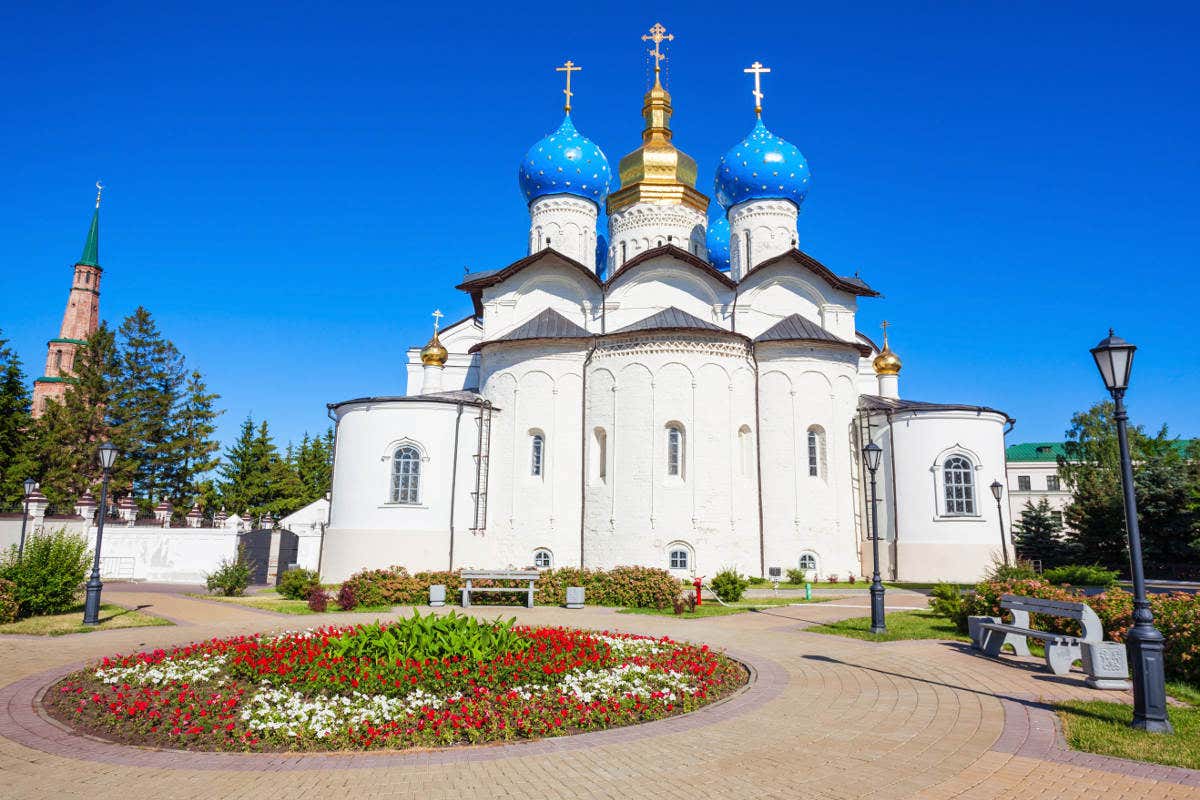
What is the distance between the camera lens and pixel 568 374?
2514 centimetres

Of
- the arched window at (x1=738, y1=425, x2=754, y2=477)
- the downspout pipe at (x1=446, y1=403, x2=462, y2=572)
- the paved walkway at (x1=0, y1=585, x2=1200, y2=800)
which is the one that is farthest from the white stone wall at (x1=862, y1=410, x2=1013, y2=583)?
the paved walkway at (x1=0, y1=585, x2=1200, y2=800)

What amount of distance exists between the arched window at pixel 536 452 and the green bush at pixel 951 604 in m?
14.1

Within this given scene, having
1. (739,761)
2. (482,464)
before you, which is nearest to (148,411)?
(482,464)

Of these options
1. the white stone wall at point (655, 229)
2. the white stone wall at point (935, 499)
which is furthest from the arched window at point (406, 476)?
the white stone wall at point (935, 499)

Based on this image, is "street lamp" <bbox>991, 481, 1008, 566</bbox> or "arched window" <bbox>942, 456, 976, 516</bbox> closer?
"street lamp" <bbox>991, 481, 1008, 566</bbox>

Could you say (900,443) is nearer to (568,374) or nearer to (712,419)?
(712,419)

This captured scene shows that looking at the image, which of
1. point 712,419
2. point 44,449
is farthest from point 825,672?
point 44,449

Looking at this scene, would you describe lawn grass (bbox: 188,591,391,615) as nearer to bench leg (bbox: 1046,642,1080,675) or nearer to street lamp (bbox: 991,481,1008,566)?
bench leg (bbox: 1046,642,1080,675)

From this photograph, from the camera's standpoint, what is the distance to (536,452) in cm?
2514

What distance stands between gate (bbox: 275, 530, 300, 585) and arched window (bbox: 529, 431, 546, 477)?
10114 mm

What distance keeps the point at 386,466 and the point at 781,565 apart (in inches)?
521

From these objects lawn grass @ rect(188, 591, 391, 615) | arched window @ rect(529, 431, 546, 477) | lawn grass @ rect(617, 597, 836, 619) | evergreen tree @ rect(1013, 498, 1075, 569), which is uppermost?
arched window @ rect(529, 431, 546, 477)

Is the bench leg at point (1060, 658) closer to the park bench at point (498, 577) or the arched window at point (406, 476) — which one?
the park bench at point (498, 577)

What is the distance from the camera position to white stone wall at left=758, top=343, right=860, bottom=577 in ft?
77.7
